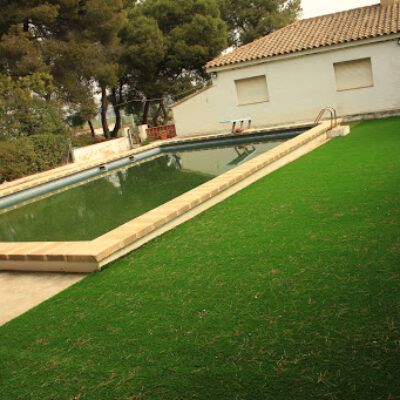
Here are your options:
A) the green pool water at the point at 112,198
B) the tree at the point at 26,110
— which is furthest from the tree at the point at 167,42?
the green pool water at the point at 112,198

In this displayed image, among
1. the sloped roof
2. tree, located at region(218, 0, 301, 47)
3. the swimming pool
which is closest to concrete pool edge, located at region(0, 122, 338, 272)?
the swimming pool

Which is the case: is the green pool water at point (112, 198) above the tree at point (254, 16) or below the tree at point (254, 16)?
below

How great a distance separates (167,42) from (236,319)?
23.2 metres

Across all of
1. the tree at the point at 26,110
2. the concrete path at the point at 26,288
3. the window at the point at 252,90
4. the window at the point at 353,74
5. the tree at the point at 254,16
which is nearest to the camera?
the concrete path at the point at 26,288

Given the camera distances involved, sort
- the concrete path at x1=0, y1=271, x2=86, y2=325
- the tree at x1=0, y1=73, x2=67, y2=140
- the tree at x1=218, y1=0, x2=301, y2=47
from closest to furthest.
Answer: the concrete path at x1=0, y1=271, x2=86, y2=325
the tree at x1=0, y1=73, x2=67, y2=140
the tree at x1=218, y1=0, x2=301, y2=47

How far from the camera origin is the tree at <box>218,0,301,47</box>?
108 ft

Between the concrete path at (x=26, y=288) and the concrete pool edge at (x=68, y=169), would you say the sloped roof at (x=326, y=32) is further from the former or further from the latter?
the concrete path at (x=26, y=288)

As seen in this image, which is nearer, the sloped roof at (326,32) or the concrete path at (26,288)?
the concrete path at (26,288)

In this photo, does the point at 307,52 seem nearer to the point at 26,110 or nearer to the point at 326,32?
the point at 326,32

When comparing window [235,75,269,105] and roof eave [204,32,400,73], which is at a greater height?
roof eave [204,32,400,73]

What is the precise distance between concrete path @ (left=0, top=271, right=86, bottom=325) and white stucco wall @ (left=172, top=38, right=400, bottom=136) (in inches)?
583

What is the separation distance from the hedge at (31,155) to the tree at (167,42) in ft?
27.8

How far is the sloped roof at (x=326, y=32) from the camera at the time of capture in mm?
16469

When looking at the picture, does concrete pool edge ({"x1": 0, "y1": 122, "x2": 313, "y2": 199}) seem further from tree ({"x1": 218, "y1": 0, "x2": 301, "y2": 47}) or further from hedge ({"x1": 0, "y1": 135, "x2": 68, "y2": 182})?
tree ({"x1": 218, "y1": 0, "x2": 301, "y2": 47})
